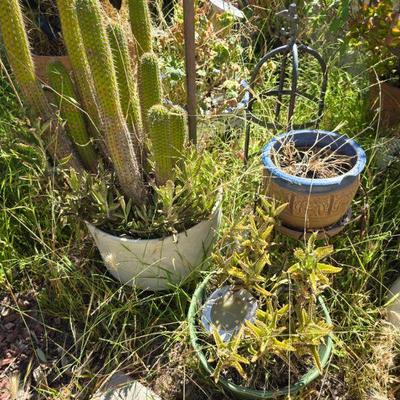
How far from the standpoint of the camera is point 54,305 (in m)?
2.01

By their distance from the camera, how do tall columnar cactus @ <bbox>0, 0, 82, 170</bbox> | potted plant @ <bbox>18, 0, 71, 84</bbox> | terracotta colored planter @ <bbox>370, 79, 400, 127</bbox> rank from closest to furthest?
1. tall columnar cactus @ <bbox>0, 0, 82, 170</bbox>
2. terracotta colored planter @ <bbox>370, 79, 400, 127</bbox>
3. potted plant @ <bbox>18, 0, 71, 84</bbox>

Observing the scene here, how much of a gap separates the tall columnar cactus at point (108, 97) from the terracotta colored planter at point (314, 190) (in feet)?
1.63

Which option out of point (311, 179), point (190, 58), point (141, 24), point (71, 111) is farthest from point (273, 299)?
point (141, 24)

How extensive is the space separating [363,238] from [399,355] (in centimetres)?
46

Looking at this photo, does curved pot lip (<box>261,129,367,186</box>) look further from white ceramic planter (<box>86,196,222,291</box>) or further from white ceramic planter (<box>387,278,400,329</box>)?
white ceramic planter (<box>387,278,400,329</box>)

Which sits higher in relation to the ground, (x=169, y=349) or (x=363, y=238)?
(x=363, y=238)

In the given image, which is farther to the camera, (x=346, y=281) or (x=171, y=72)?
(x=171, y=72)

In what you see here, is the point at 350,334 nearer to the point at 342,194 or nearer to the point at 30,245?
the point at 342,194

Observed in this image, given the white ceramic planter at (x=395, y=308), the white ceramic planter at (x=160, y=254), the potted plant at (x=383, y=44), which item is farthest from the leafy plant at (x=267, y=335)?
the potted plant at (x=383, y=44)

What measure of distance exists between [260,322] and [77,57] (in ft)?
3.66

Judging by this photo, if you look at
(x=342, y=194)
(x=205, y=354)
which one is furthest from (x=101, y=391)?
(x=342, y=194)

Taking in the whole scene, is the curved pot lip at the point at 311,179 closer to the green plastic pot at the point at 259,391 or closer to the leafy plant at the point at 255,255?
the leafy plant at the point at 255,255

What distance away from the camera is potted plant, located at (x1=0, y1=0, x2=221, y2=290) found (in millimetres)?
1655

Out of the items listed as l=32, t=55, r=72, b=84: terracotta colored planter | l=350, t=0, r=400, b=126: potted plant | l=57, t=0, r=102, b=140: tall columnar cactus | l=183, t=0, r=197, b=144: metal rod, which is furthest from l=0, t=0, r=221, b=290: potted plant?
l=350, t=0, r=400, b=126: potted plant
